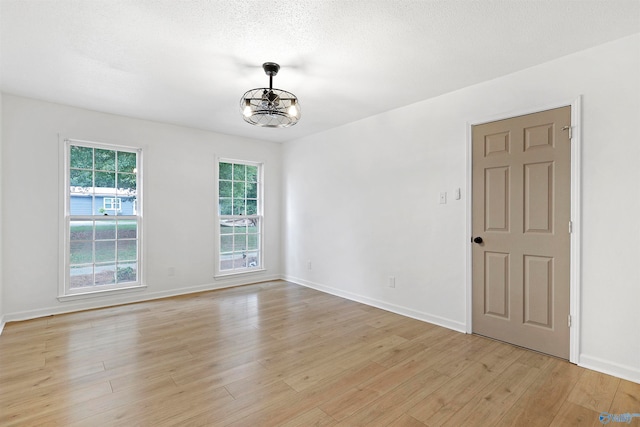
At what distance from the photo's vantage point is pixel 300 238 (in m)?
5.49

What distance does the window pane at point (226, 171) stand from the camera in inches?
208

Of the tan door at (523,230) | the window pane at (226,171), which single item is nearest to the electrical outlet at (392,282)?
the tan door at (523,230)

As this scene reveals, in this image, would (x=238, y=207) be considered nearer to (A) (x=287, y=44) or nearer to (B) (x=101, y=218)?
(B) (x=101, y=218)

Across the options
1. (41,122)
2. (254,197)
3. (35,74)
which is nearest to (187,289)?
(254,197)

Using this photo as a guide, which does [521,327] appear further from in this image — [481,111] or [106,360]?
[106,360]

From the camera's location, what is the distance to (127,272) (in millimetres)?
4402

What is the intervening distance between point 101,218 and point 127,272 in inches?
32.4

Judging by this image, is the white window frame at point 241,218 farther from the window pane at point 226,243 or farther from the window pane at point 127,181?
the window pane at point 127,181

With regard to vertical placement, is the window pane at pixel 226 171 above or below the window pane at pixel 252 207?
above

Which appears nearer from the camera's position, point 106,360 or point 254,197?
point 106,360

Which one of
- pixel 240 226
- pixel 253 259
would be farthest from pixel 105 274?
pixel 253 259

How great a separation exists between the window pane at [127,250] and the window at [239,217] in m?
1.20

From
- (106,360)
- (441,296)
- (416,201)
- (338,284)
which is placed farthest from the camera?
(338,284)

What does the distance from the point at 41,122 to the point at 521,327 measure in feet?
18.3
